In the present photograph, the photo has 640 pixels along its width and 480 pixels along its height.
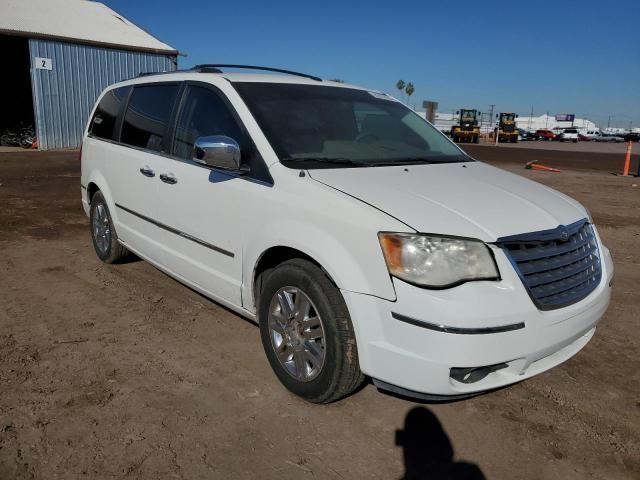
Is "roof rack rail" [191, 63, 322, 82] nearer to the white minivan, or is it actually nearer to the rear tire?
the white minivan

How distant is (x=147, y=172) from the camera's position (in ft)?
13.8

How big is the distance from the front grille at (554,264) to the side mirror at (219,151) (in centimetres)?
157

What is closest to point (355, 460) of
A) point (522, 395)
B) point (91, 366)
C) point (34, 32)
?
point (522, 395)

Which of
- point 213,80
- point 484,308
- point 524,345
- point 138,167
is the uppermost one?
point 213,80

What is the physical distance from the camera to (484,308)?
7.88 ft

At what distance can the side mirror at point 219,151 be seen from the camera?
10.2 ft

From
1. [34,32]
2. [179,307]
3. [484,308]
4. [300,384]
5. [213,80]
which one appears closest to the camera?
[484,308]

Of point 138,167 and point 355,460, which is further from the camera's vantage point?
point 138,167

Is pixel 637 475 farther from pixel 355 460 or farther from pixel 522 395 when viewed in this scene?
pixel 355 460

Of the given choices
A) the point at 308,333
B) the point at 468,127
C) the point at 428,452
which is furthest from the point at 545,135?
the point at 428,452

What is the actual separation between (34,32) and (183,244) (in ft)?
60.1

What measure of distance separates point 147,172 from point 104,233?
149cm

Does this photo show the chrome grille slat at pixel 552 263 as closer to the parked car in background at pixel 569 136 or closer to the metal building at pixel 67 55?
the metal building at pixel 67 55

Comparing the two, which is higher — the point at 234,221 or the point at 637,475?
the point at 234,221
